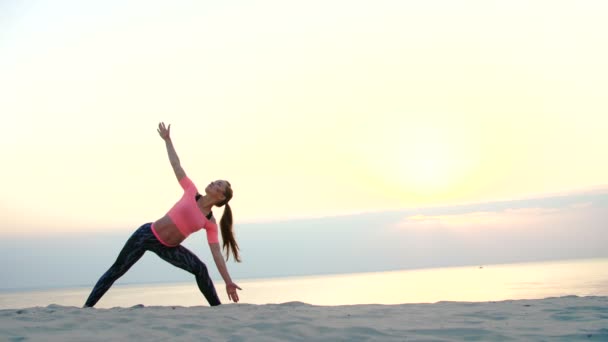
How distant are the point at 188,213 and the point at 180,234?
0.29 m

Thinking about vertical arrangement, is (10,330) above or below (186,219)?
below

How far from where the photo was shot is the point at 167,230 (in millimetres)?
7488

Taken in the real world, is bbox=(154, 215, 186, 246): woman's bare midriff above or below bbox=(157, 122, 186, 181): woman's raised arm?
below

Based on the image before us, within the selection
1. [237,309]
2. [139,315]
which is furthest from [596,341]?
[139,315]

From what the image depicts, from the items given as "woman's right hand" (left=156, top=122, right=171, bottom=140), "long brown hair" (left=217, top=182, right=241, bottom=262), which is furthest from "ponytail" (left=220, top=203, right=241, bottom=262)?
"woman's right hand" (left=156, top=122, right=171, bottom=140)

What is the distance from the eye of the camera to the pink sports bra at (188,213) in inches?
292

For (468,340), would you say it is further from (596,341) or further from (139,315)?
(139,315)

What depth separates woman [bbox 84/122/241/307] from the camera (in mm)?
7438

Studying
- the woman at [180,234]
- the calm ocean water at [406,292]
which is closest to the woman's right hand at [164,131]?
the woman at [180,234]

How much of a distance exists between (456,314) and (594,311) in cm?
138

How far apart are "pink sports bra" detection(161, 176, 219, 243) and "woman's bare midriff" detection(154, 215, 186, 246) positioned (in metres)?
0.05

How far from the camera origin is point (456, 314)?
21.0 ft

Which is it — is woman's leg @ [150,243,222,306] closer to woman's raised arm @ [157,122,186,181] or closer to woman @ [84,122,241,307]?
woman @ [84,122,241,307]

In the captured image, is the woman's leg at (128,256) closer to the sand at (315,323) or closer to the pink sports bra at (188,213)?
the pink sports bra at (188,213)
